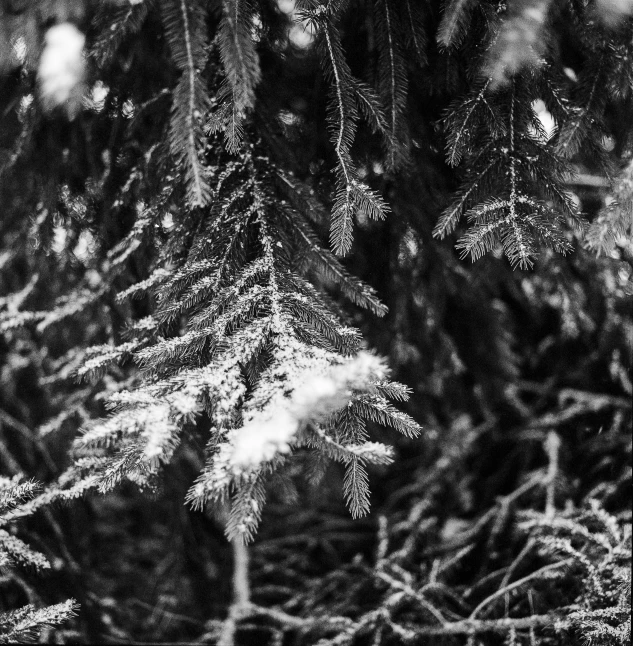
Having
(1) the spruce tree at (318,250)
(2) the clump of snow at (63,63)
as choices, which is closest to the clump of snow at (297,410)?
(1) the spruce tree at (318,250)

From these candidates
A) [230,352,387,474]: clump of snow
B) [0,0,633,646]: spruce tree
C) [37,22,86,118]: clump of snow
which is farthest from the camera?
[37,22,86,118]: clump of snow

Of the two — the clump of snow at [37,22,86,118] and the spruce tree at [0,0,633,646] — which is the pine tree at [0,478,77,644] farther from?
the clump of snow at [37,22,86,118]

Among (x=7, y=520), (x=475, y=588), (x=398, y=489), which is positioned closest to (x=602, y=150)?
(x=475, y=588)

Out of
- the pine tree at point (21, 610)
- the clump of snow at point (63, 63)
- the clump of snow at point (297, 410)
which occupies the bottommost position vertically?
the pine tree at point (21, 610)

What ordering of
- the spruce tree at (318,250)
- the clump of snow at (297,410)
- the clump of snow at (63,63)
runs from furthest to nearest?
the clump of snow at (63,63), the spruce tree at (318,250), the clump of snow at (297,410)

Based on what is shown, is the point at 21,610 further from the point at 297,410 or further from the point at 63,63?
the point at 63,63

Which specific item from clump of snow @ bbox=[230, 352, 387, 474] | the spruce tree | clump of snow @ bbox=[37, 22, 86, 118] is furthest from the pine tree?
clump of snow @ bbox=[37, 22, 86, 118]

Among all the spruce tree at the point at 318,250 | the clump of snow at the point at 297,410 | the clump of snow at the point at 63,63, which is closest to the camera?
the clump of snow at the point at 297,410

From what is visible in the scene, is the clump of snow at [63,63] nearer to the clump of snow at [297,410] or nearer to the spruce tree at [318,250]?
the spruce tree at [318,250]

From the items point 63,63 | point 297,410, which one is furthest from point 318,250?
point 63,63
